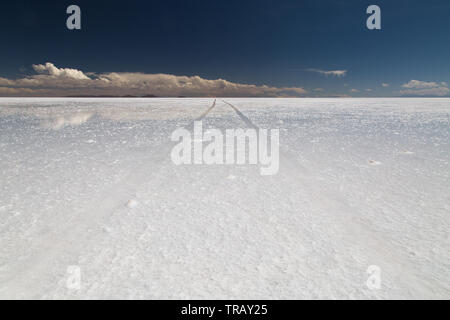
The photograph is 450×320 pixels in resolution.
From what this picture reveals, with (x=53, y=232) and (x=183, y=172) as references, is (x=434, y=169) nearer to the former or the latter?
(x=183, y=172)

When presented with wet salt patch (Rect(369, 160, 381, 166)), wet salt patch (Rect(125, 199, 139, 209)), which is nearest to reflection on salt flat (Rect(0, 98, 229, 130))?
wet salt patch (Rect(125, 199, 139, 209))

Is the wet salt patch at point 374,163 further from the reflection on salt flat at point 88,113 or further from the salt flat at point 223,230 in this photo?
the reflection on salt flat at point 88,113

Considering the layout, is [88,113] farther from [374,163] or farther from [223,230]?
[223,230]

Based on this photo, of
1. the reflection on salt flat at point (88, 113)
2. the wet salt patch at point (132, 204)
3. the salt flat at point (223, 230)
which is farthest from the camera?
the reflection on salt flat at point (88, 113)

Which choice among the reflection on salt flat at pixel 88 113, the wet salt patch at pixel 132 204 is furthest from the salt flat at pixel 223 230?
the reflection on salt flat at pixel 88 113

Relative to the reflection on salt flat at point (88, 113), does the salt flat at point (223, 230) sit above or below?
below

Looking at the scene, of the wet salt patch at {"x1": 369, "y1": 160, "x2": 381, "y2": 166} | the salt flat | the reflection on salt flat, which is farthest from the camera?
the reflection on salt flat

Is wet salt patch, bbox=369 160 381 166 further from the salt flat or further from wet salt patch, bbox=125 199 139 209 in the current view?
wet salt patch, bbox=125 199 139 209
